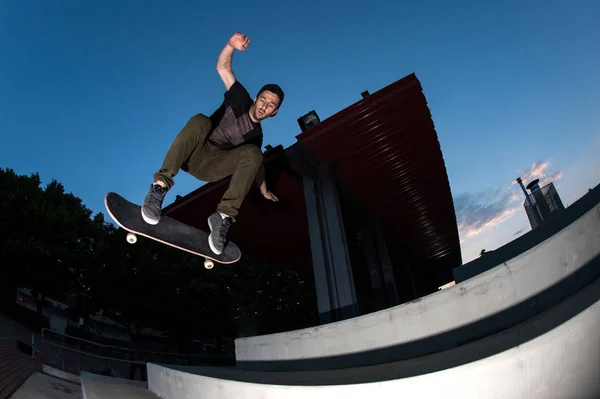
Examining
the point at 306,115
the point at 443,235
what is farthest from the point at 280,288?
the point at 306,115

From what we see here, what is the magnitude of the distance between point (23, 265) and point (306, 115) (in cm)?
1826

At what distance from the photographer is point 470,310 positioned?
86.0 inches

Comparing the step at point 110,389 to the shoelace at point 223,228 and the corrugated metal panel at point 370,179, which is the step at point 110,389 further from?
the corrugated metal panel at point 370,179

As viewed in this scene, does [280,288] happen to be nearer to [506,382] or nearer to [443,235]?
[443,235]

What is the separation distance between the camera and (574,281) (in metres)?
1.85

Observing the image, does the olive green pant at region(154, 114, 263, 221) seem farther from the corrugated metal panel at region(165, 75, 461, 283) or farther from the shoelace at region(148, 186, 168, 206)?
the corrugated metal panel at region(165, 75, 461, 283)

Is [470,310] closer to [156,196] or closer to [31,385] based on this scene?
[156,196]

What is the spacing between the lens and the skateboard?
3.08 metres

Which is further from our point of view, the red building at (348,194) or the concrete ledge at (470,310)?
the red building at (348,194)

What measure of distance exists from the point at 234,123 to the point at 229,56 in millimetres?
688

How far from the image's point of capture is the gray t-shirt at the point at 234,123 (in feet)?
10.8

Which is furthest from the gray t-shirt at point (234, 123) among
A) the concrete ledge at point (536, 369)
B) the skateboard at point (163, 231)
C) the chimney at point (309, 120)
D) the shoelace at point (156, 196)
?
the concrete ledge at point (536, 369)

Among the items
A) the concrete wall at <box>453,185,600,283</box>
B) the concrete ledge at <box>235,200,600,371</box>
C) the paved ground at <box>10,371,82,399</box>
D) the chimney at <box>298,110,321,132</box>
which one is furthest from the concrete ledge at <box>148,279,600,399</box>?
the paved ground at <box>10,371,82,399</box>

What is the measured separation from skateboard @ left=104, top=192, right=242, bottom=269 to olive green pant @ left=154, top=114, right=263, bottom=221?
0.50 meters
